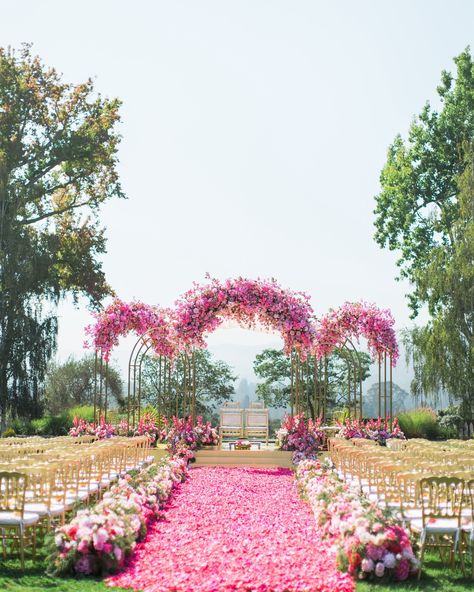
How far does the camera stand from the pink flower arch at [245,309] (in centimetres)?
1862

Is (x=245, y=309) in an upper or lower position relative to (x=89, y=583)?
upper

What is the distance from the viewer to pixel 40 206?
3177 centimetres

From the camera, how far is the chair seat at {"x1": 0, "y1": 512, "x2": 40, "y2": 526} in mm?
7664

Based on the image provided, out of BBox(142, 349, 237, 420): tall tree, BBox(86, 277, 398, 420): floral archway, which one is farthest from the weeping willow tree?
BBox(142, 349, 237, 420): tall tree

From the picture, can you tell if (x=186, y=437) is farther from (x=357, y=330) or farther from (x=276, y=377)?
(x=276, y=377)

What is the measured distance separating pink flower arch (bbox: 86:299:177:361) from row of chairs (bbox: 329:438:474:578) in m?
9.47

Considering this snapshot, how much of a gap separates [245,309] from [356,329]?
9.44ft

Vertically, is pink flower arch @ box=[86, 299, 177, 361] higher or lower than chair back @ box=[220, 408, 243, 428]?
higher

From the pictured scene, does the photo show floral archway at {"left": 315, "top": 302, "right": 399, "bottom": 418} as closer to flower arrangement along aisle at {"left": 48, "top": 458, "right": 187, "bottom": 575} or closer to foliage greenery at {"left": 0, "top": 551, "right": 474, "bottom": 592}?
flower arrangement along aisle at {"left": 48, "top": 458, "right": 187, "bottom": 575}

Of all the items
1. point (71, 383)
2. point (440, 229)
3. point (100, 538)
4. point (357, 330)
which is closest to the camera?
point (100, 538)

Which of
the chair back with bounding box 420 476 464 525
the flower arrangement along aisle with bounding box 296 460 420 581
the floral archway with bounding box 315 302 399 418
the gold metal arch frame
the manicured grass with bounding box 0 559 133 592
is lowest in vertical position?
the manicured grass with bounding box 0 559 133 592

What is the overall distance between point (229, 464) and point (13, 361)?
42.0 feet

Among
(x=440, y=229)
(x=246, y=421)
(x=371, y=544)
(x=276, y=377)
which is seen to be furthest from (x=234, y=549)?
(x=276, y=377)

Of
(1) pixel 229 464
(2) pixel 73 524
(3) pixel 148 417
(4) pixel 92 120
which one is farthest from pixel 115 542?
(4) pixel 92 120
